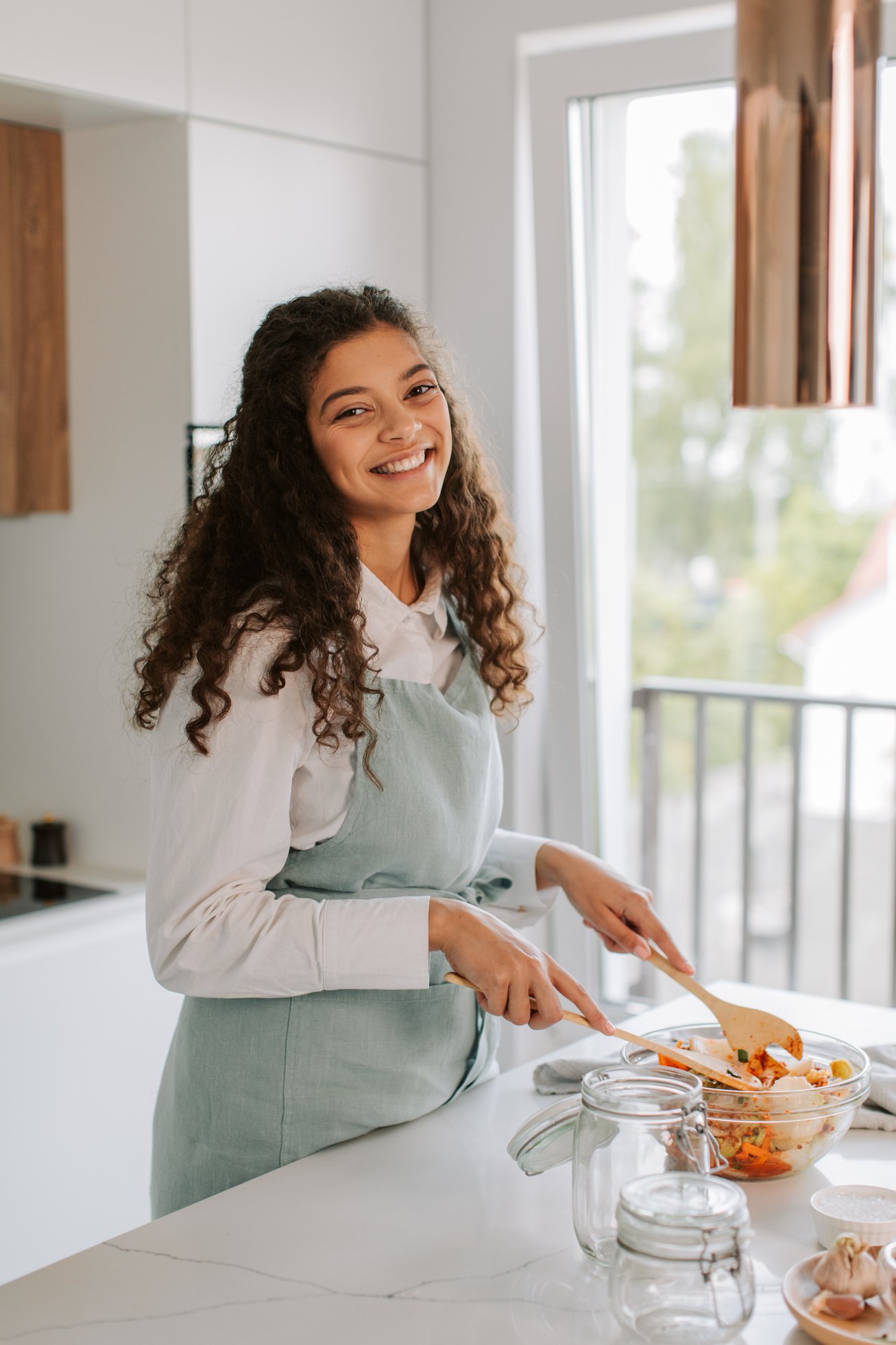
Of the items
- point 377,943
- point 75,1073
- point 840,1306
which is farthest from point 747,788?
point 840,1306

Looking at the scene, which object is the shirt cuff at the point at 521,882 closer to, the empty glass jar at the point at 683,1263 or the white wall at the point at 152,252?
the empty glass jar at the point at 683,1263

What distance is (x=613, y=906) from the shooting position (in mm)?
1459

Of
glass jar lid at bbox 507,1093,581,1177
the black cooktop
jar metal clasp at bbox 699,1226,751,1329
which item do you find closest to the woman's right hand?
glass jar lid at bbox 507,1093,581,1177

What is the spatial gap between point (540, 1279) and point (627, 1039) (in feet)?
0.77

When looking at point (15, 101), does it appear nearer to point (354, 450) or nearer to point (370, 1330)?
point (354, 450)

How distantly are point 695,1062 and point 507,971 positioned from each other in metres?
0.17

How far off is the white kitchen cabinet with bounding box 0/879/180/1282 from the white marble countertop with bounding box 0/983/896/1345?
1000mm

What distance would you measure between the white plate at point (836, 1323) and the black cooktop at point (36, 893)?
1.58m

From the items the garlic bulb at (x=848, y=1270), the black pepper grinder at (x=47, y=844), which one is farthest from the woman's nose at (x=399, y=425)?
the black pepper grinder at (x=47, y=844)

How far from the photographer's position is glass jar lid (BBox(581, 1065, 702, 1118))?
96 centimetres

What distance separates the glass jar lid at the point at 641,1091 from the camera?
958mm

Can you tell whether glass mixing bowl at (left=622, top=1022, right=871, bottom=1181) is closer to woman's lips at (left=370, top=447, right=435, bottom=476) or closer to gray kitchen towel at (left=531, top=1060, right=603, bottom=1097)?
gray kitchen towel at (left=531, top=1060, right=603, bottom=1097)

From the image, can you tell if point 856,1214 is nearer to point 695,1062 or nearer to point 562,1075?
point 695,1062

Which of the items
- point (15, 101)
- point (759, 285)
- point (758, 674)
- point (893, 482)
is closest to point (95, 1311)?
point (759, 285)
